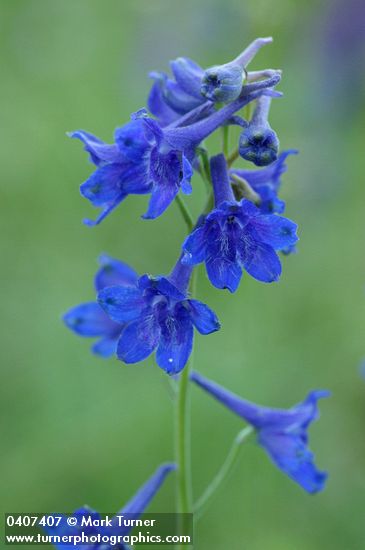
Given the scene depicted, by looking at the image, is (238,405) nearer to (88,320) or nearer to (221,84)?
(88,320)

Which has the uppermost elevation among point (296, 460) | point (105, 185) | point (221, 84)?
point (221, 84)

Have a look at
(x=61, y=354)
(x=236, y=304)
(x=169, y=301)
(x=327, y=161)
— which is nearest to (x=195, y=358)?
(x=236, y=304)

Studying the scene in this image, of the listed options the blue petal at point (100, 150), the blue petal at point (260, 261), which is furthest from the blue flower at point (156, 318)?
the blue petal at point (100, 150)

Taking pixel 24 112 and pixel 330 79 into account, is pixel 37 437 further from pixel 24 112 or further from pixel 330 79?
pixel 330 79

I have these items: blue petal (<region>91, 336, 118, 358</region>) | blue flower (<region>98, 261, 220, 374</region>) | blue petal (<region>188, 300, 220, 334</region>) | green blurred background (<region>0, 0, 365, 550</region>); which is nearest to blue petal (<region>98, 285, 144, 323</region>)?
blue flower (<region>98, 261, 220, 374</region>)

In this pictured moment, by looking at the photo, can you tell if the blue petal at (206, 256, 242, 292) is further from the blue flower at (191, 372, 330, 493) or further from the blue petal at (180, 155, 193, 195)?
the blue flower at (191, 372, 330, 493)

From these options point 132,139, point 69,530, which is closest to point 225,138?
point 132,139
